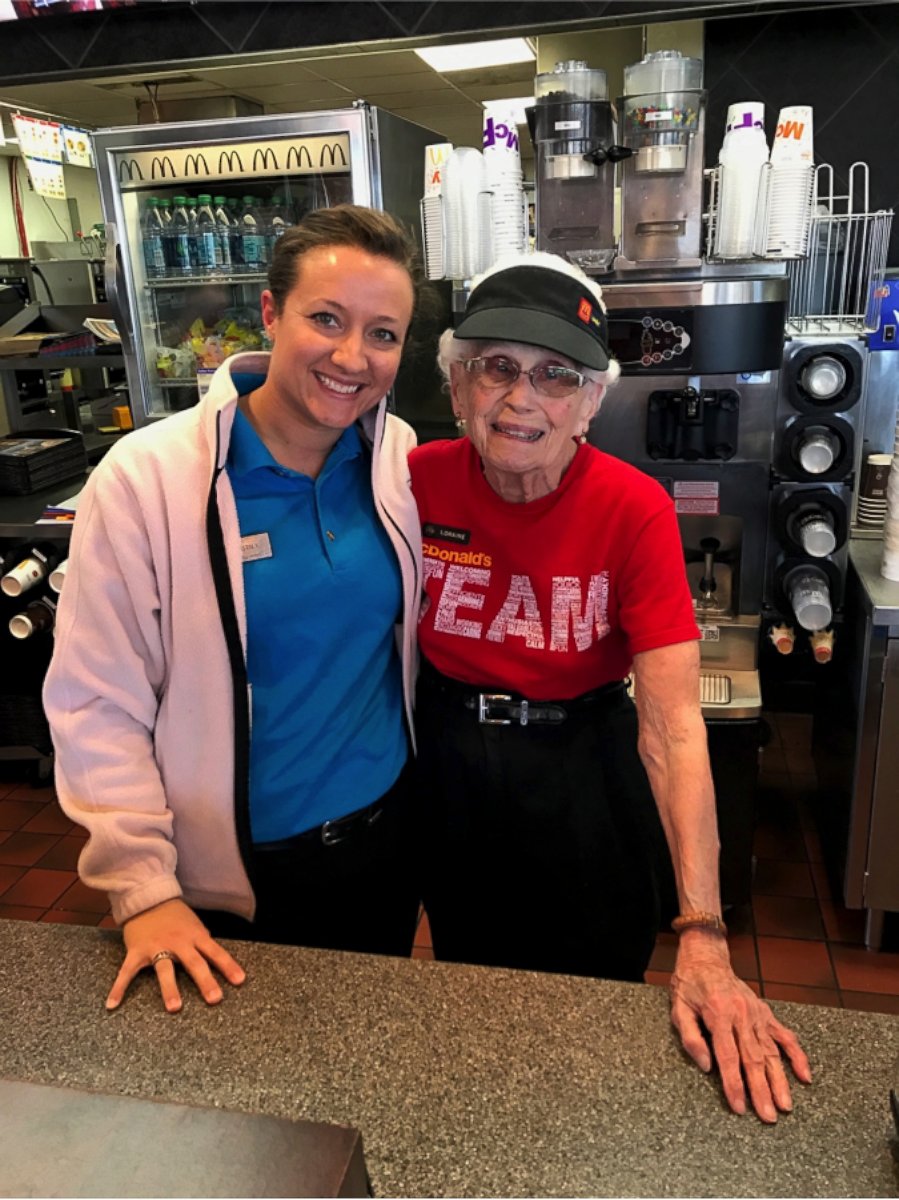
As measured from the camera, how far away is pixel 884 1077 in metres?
0.85

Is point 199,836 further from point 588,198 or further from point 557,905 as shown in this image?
point 588,198

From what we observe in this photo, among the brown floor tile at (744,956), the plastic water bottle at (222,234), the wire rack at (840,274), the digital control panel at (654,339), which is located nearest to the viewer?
the digital control panel at (654,339)

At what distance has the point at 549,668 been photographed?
1404 millimetres

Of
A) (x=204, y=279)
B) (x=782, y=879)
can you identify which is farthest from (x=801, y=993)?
(x=204, y=279)

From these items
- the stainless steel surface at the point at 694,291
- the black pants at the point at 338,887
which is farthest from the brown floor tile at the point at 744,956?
the stainless steel surface at the point at 694,291

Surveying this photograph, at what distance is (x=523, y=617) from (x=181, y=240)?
2.71m

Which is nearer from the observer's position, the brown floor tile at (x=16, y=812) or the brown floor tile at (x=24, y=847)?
the brown floor tile at (x=24, y=847)

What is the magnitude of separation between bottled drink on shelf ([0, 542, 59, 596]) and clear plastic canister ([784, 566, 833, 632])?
2.34m

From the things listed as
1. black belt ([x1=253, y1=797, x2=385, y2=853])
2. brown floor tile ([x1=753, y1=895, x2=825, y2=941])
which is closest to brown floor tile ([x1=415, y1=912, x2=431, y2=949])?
brown floor tile ([x1=753, y1=895, x2=825, y2=941])

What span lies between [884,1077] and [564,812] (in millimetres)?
688

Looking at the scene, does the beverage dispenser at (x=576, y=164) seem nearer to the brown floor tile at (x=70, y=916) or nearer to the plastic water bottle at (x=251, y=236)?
the plastic water bottle at (x=251, y=236)

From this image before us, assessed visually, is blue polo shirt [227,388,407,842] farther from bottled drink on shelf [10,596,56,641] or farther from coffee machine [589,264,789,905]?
bottled drink on shelf [10,596,56,641]

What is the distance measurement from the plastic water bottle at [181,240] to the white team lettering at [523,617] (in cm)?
262

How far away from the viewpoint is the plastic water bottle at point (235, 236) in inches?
135
